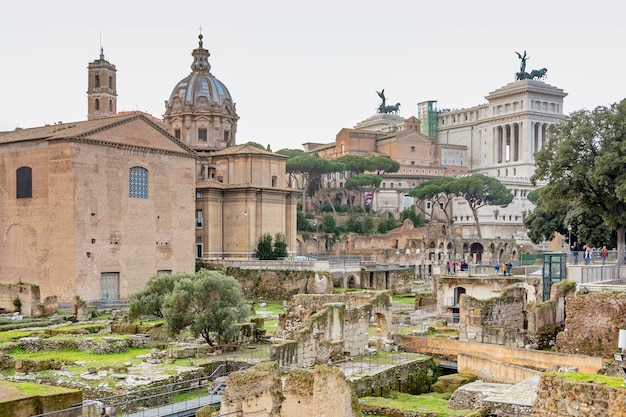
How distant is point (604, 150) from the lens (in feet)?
101

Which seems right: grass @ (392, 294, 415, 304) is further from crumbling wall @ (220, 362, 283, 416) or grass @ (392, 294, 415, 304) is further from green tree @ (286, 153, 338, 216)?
green tree @ (286, 153, 338, 216)

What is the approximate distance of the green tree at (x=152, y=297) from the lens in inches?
1296

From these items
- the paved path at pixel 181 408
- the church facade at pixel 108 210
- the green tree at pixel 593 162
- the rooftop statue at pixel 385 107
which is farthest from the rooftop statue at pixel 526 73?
the paved path at pixel 181 408

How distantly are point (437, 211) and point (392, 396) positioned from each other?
242 feet

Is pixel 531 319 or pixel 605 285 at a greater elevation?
pixel 605 285

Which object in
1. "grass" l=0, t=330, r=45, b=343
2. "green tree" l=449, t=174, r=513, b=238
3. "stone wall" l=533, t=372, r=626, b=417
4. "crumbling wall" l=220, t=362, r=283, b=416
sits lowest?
"grass" l=0, t=330, r=45, b=343

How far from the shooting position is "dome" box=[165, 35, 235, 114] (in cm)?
6500

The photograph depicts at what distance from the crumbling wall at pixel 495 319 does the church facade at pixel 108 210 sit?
23.9m

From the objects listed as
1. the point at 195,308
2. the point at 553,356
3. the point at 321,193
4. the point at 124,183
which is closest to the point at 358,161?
the point at 321,193

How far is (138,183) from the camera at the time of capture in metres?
47.1

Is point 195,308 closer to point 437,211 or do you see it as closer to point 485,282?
point 485,282

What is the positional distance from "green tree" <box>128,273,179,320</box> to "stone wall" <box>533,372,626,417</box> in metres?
22.6

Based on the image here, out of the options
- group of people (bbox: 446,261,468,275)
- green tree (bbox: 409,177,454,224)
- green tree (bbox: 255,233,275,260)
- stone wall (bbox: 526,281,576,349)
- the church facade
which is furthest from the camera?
green tree (bbox: 409,177,454,224)

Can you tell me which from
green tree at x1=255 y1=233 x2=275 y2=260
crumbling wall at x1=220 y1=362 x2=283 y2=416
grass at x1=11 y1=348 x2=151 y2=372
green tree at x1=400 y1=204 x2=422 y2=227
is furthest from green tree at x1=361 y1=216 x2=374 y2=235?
crumbling wall at x1=220 y1=362 x2=283 y2=416
